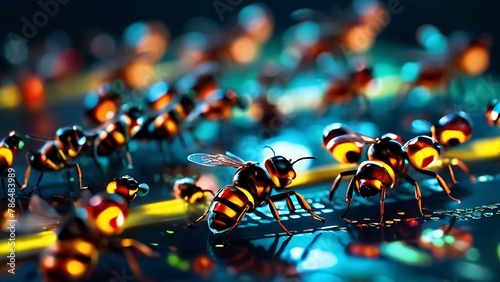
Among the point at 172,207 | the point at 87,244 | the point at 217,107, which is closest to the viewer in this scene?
the point at 87,244

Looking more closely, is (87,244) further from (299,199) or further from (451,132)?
(451,132)

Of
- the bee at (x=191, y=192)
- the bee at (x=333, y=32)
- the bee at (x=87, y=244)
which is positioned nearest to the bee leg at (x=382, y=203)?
the bee at (x=191, y=192)

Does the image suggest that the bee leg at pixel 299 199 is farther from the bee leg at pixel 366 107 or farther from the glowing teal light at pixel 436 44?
the glowing teal light at pixel 436 44

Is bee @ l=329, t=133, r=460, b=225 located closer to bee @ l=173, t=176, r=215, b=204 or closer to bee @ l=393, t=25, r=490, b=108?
bee @ l=173, t=176, r=215, b=204

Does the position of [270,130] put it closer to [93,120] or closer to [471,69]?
[93,120]

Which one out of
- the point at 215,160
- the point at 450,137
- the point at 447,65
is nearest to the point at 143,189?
the point at 215,160
